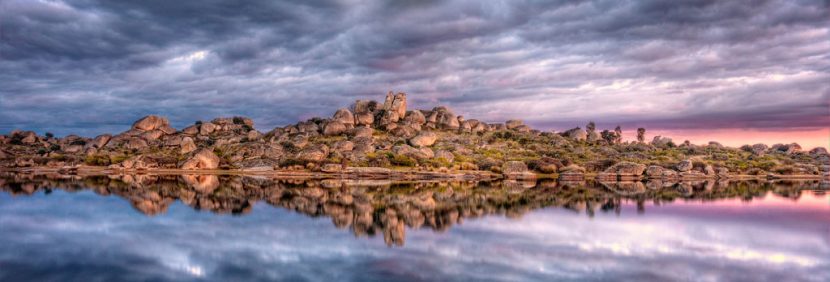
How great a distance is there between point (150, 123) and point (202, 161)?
49.6 metres

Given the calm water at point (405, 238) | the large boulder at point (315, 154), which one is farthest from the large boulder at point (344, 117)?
the calm water at point (405, 238)

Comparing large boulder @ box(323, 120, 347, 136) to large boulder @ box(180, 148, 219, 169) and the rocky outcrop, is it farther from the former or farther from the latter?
the rocky outcrop

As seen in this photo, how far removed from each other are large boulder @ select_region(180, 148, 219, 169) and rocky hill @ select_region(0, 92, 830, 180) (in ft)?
0.58

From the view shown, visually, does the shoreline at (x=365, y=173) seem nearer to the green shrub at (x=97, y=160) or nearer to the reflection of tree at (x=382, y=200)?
the green shrub at (x=97, y=160)

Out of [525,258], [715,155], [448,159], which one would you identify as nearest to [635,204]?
[525,258]

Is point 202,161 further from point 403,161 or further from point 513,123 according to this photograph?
point 513,123

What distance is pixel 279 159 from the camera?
315 feet

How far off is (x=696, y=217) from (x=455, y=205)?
17730mm

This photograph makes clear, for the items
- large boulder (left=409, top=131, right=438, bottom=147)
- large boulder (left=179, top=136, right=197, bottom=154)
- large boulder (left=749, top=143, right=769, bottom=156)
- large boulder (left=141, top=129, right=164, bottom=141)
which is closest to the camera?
large boulder (left=179, top=136, right=197, bottom=154)

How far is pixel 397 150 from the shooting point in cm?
10100

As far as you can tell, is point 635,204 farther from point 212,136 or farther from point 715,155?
point 212,136

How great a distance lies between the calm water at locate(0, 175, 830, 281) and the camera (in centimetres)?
2044

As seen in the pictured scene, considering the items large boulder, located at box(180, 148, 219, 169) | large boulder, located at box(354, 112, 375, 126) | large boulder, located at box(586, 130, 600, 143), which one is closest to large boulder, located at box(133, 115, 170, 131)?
large boulder, located at box(180, 148, 219, 169)

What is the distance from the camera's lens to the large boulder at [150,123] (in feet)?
439
